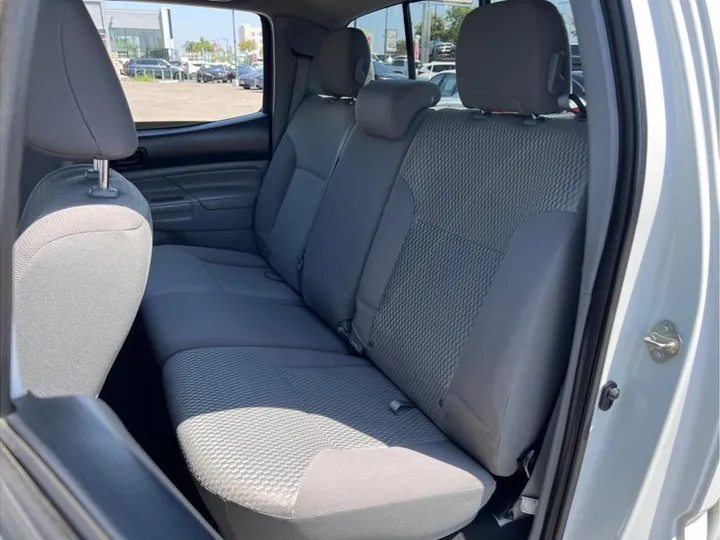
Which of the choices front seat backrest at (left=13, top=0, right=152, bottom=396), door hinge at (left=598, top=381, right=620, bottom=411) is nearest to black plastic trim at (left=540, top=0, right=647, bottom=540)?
door hinge at (left=598, top=381, right=620, bottom=411)

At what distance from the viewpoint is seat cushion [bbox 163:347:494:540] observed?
111cm

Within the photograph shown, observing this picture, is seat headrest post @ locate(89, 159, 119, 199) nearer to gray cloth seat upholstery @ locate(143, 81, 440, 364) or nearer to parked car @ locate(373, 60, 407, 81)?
gray cloth seat upholstery @ locate(143, 81, 440, 364)

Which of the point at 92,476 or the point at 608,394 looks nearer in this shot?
the point at 92,476

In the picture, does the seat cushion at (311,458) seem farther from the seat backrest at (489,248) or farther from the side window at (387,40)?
the side window at (387,40)

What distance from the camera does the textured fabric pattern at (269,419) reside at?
113 cm

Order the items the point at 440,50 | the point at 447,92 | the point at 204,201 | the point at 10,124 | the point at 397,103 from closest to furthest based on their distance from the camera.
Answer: the point at 10,124, the point at 397,103, the point at 447,92, the point at 440,50, the point at 204,201

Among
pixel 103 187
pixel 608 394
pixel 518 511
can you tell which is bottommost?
pixel 518 511

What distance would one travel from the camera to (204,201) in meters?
2.65

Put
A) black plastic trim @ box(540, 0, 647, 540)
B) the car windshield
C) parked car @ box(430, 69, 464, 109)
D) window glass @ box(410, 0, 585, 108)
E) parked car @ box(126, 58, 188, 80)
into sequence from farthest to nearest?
the car windshield, parked car @ box(126, 58, 188, 80), window glass @ box(410, 0, 585, 108), parked car @ box(430, 69, 464, 109), black plastic trim @ box(540, 0, 647, 540)

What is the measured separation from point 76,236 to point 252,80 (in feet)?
5.95

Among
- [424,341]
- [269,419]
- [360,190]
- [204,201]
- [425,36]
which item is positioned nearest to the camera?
[269,419]

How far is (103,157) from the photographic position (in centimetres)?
108

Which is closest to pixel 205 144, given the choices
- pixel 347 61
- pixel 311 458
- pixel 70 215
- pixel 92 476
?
pixel 347 61

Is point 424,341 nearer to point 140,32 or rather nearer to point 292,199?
point 292,199
